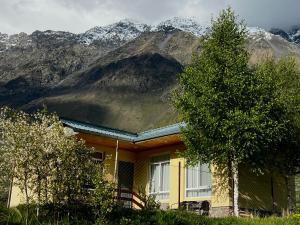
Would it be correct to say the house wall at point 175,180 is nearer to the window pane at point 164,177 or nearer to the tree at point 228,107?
the window pane at point 164,177

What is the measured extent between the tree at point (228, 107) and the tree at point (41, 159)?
23.6 feet

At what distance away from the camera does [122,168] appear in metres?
27.8

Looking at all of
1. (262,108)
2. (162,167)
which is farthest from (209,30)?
(162,167)

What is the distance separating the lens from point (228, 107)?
66.2 feet

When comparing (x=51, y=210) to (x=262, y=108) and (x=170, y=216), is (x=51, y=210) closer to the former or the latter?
(x=170, y=216)

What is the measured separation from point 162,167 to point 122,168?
2494mm

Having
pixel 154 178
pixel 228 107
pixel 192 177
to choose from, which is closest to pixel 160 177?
pixel 154 178

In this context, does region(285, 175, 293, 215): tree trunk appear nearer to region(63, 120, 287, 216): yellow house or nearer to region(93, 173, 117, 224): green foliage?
region(63, 120, 287, 216): yellow house

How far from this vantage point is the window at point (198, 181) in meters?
23.9

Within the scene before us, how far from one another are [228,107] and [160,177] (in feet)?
26.6

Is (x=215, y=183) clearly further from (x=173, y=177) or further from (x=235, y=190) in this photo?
(x=173, y=177)

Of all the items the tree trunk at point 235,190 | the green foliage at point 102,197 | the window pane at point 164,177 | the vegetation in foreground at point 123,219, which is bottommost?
the vegetation in foreground at point 123,219

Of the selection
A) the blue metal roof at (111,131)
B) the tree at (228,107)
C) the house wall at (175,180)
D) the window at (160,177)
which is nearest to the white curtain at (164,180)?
the window at (160,177)

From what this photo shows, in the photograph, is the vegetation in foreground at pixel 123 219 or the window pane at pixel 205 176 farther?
the window pane at pixel 205 176
